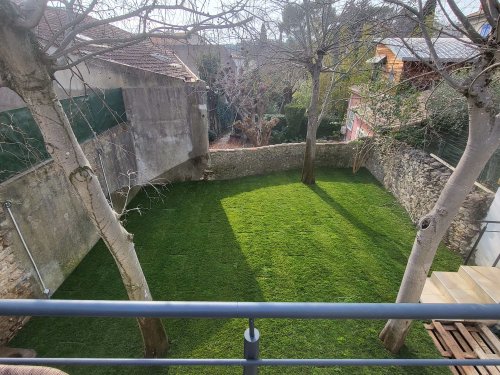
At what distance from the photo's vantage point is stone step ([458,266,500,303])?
469 cm

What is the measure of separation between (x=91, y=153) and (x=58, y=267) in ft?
9.17

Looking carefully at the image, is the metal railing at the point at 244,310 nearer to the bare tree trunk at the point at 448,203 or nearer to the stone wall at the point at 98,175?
the bare tree trunk at the point at 448,203

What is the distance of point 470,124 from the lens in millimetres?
3195

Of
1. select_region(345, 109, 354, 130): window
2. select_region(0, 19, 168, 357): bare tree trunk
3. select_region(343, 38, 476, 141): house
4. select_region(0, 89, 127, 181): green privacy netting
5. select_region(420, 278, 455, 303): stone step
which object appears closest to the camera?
select_region(0, 19, 168, 357): bare tree trunk

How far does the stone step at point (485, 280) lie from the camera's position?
4.69m

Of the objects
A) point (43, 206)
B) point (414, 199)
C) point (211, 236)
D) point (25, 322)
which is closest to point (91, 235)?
point (43, 206)

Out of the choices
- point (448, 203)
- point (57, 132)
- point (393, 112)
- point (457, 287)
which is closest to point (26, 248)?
point (57, 132)

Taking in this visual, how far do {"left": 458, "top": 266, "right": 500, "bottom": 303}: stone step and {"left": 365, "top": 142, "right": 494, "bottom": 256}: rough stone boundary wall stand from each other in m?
1.06

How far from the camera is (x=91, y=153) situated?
700cm

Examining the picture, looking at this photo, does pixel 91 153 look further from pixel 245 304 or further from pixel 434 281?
pixel 434 281

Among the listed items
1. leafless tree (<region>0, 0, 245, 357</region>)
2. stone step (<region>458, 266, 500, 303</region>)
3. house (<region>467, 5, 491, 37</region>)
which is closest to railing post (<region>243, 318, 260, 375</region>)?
leafless tree (<region>0, 0, 245, 357</region>)

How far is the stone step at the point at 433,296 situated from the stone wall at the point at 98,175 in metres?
5.74

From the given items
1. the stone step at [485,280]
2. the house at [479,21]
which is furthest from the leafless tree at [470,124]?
the stone step at [485,280]

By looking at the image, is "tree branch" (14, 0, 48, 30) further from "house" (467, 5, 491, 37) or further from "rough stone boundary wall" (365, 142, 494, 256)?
"rough stone boundary wall" (365, 142, 494, 256)
